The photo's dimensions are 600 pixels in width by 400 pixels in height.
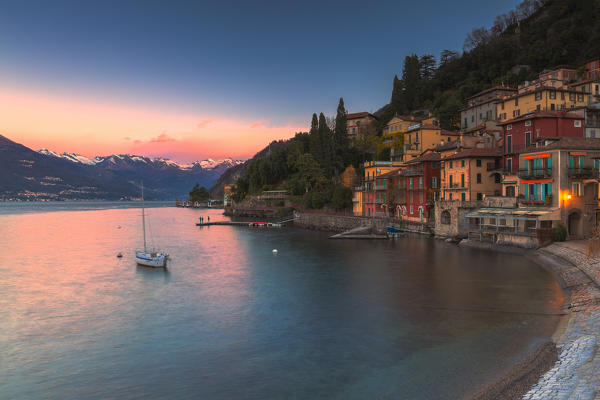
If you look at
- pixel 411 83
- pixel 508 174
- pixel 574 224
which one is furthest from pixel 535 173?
pixel 411 83

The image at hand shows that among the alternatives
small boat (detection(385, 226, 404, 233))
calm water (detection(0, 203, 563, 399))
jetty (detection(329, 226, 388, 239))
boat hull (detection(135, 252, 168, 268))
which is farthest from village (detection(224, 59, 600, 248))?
boat hull (detection(135, 252, 168, 268))

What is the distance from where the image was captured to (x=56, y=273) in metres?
42.2

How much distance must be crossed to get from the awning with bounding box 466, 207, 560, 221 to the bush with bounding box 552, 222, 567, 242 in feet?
2.66

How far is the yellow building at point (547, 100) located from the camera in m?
64.8

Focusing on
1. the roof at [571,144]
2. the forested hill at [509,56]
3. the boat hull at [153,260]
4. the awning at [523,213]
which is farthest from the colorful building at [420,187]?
the boat hull at [153,260]

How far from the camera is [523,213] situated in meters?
42.4

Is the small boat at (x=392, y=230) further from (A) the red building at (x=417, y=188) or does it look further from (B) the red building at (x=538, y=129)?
(B) the red building at (x=538, y=129)

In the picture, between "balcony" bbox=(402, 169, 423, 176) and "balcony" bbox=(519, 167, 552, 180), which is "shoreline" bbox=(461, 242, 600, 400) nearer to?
"balcony" bbox=(519, 167, 552, 180)

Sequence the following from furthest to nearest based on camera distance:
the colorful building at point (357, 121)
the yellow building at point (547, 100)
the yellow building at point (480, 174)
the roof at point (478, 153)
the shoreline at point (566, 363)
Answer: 1. the colorful building at point (357, 121)
2. the yellow building at point (547, 100)
3. the yellow building at point (480, 174)
4. the roof at point (478, 153)
5. the shoreline at point (566, 363)

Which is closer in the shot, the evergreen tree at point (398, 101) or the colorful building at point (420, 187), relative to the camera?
the colorful building at point (420, 187)

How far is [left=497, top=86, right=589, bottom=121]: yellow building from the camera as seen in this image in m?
64.8

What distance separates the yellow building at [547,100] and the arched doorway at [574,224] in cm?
2882

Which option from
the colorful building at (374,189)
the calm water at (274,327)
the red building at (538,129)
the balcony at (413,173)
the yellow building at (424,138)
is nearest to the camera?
the calm water at (274,327)

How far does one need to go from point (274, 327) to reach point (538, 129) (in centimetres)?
4038
